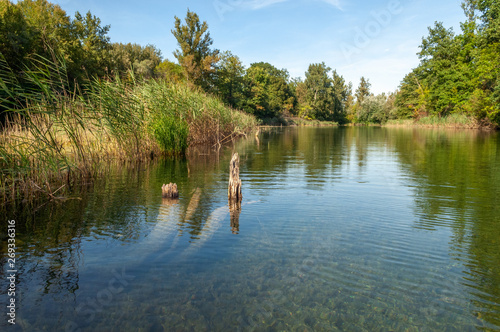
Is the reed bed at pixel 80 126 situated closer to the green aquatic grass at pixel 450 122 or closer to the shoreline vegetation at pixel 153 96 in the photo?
the shoreline vegetation at pixel 153 96

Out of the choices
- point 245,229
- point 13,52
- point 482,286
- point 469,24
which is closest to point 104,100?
point 245,229

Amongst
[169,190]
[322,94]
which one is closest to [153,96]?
[169,190]

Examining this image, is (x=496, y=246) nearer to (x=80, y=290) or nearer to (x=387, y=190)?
(x=387, y=190)

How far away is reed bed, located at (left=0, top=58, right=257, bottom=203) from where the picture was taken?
6.43 meters

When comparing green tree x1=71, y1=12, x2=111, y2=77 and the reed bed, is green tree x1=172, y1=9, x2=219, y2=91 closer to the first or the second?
green tree x1=71, y1=12, x2=111, y2=77

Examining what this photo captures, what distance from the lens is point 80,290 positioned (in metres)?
3.39

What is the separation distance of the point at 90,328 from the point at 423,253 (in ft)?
13.4

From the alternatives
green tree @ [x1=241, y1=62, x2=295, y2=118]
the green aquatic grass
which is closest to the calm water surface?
the green aquatic grass

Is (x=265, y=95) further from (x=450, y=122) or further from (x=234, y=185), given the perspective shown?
(x=234, y=185)

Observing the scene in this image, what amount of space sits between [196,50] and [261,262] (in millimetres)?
54263

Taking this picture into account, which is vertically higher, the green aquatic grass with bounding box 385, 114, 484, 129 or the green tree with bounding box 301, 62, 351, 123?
the green tree with bounding box 301, 62, 351, 123

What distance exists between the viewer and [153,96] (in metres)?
13.6

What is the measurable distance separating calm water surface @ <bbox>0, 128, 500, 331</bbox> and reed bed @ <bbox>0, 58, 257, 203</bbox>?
96 centimetres

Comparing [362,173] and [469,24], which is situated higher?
[469,24]
